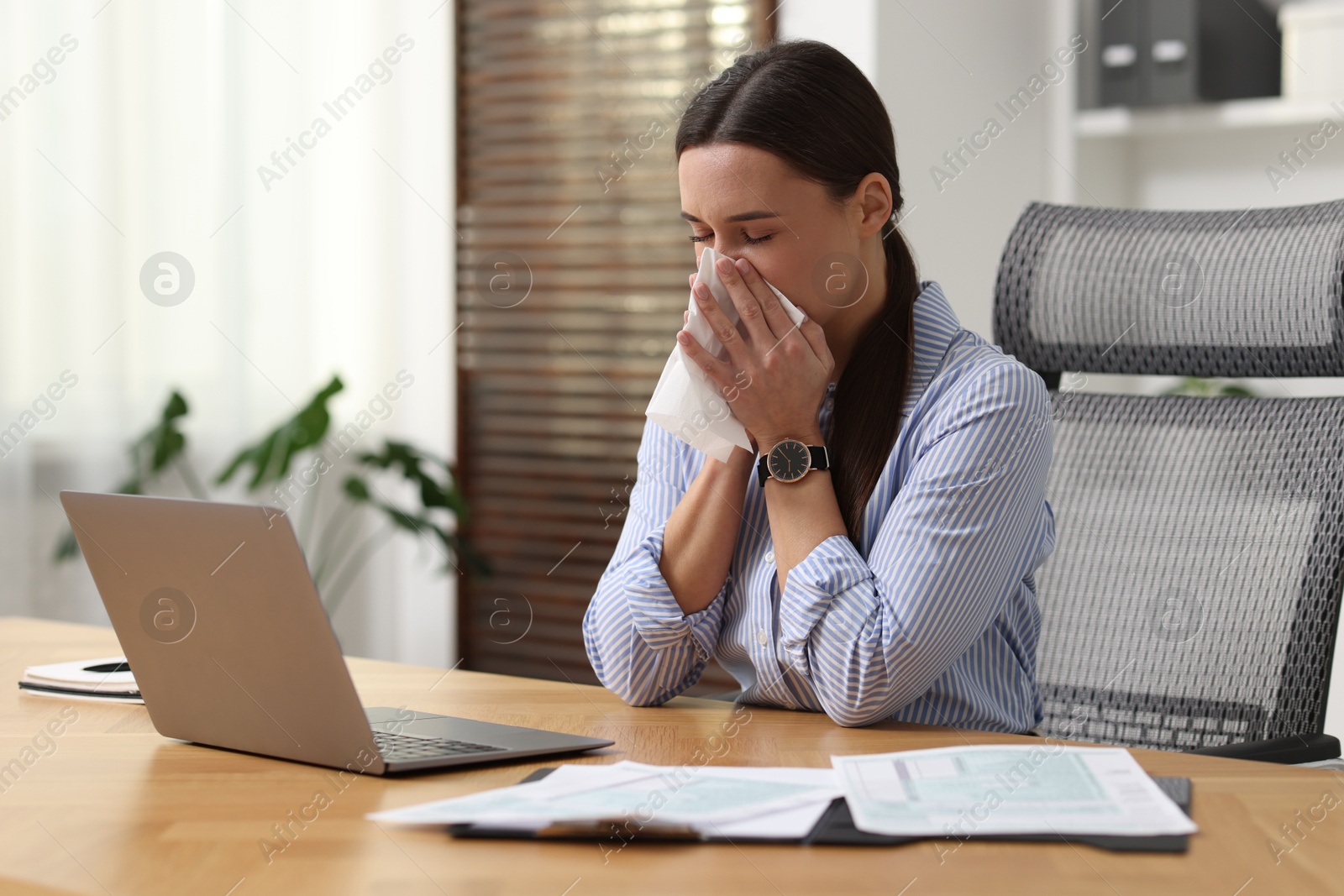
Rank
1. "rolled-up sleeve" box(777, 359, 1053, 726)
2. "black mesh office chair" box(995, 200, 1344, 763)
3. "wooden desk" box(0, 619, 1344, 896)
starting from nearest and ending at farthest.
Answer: "wooden desk" box(0, 619, 1344, 896) < "rolled-up sleeve" box(777, 359, 1053, 726) < "black mesh office chair" box(995, 200, 1344, 763)

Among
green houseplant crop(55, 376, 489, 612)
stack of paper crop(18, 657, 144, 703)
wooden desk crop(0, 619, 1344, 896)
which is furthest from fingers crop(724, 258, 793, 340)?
green houseplant crop(55, 376, 489, 612)

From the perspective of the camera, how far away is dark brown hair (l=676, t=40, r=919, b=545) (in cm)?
121

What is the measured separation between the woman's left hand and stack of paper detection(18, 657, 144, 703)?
62 centimetres

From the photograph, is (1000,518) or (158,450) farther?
(158,450)

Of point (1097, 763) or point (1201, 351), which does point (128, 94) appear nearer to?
point (1201, 351)

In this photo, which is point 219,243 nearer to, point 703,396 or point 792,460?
point 703,396

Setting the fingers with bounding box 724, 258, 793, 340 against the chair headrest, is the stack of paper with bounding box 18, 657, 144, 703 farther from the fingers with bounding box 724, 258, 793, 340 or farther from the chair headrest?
the chair headrest

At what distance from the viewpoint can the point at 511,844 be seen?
2.50 ft

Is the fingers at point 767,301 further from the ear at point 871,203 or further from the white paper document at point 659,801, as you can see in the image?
the white paper document at point 659,801

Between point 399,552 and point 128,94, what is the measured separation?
4.14 feet

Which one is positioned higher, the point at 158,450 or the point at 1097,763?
the point at 1097,763

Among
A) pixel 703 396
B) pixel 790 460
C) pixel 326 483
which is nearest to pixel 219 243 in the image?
pixel 326 483

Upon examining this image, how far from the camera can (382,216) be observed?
320cm

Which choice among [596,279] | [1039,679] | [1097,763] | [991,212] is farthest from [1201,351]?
[596,279]
